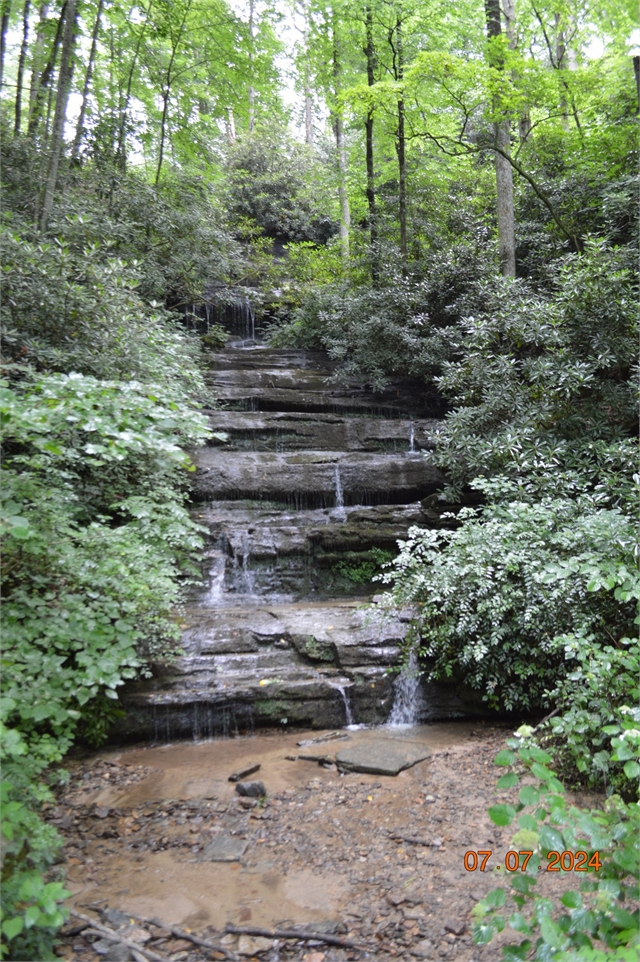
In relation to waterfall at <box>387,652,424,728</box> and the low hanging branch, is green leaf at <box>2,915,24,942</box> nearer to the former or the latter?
waterfall at <box>387,652,424,728</box>

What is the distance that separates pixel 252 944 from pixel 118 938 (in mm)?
605

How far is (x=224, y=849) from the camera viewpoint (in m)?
3.39

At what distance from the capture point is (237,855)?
3.33 m

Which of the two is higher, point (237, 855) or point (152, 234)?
point (152, 234)

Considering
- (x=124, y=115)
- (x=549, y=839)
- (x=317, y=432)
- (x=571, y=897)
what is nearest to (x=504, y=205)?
(x=317, y=432)

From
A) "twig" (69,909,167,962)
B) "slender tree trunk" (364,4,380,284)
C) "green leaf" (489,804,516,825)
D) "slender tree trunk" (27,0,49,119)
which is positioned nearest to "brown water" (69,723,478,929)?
"twig" (69,909,167,962)

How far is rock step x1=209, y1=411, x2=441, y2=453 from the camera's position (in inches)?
383

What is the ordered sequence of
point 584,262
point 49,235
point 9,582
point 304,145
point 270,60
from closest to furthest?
point 9,582 < point 584,262 < point 49,235 < point 270,60 < point 304,145

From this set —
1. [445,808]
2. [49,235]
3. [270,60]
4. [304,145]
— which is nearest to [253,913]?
[445,808]

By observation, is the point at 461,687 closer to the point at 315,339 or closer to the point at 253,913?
the point at 253,913

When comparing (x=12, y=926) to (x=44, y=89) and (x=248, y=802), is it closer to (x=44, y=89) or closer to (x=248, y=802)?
(x=248, y=802)

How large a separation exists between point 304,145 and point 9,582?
851 inches
